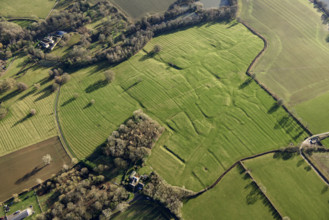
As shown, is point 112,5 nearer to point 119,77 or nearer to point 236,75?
point 119,77

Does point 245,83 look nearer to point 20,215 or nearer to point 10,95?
point 20,215

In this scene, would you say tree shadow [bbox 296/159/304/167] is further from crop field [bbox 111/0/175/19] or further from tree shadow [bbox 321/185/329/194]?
crop field [bbox 111/0/175/19]

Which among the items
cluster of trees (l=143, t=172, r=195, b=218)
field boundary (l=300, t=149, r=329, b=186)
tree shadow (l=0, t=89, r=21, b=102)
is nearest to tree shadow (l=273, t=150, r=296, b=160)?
field boundary (l=300, t=149, r=329, b=186)

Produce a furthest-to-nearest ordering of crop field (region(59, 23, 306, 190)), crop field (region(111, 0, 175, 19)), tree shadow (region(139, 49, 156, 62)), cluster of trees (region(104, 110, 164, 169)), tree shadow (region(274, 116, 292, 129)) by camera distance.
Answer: crop field (region(111, 0, 175, 19)) < tree shadow (region(139, 49, 156, 62)) < tree shadow (region(274, 116, 292, 129)) < crop field (region(59, 23, 306, 190)) < cluster of trees (region(104, 110, 164, 169))

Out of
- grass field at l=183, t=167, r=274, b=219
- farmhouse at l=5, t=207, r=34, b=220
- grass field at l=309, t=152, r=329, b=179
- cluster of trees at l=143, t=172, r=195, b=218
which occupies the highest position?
grass field at l=309, t=152, r=329, b=179

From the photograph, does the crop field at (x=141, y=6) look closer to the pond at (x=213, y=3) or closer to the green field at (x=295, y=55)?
the pond at (x=213, y=3)
